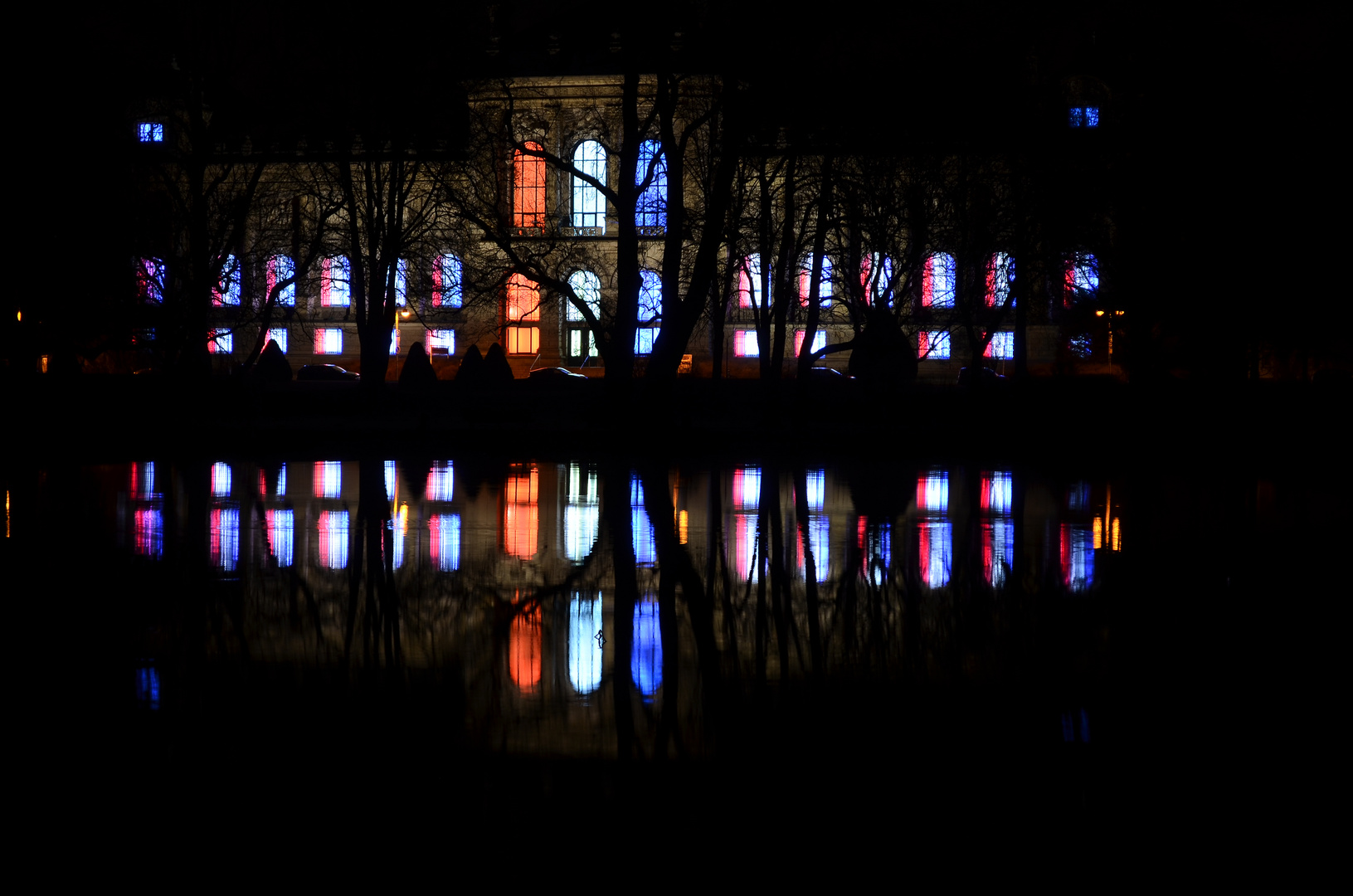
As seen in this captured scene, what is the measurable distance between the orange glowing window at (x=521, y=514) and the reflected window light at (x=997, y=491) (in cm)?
479

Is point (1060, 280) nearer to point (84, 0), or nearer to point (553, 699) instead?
point (84, 0)

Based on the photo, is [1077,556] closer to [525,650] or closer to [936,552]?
[936,552]

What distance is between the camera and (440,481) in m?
18.2

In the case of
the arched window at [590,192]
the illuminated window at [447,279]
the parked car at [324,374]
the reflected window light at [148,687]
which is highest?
the arched window at [590,192]

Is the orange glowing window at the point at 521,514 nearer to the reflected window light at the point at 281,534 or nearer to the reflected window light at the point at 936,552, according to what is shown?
the reflected window light at the point at 281,534

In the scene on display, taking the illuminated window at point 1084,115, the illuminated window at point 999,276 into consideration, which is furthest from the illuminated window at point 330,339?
the illuminated window at point 1084,115

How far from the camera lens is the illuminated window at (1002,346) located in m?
67.3

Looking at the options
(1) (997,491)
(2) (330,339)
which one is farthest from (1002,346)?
(1) (997,491)

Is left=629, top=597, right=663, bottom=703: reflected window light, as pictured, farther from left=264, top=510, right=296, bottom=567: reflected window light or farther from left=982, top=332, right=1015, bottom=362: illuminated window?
left=982, top=332, right=1015, bottom=362: illuminated window

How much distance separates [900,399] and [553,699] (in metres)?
27.5

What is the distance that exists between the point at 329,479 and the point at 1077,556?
35.4ft

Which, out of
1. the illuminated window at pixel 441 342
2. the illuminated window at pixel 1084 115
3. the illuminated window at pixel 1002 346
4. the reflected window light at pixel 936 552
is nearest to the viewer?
the reflected window light at pixel 936 552

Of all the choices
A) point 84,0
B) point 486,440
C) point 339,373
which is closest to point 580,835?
point 486,440

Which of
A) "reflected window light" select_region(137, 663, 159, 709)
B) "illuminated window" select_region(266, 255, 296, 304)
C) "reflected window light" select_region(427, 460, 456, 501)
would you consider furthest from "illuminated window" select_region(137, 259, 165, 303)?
"reflected window light" select_region(137, 663, 159, 709)
